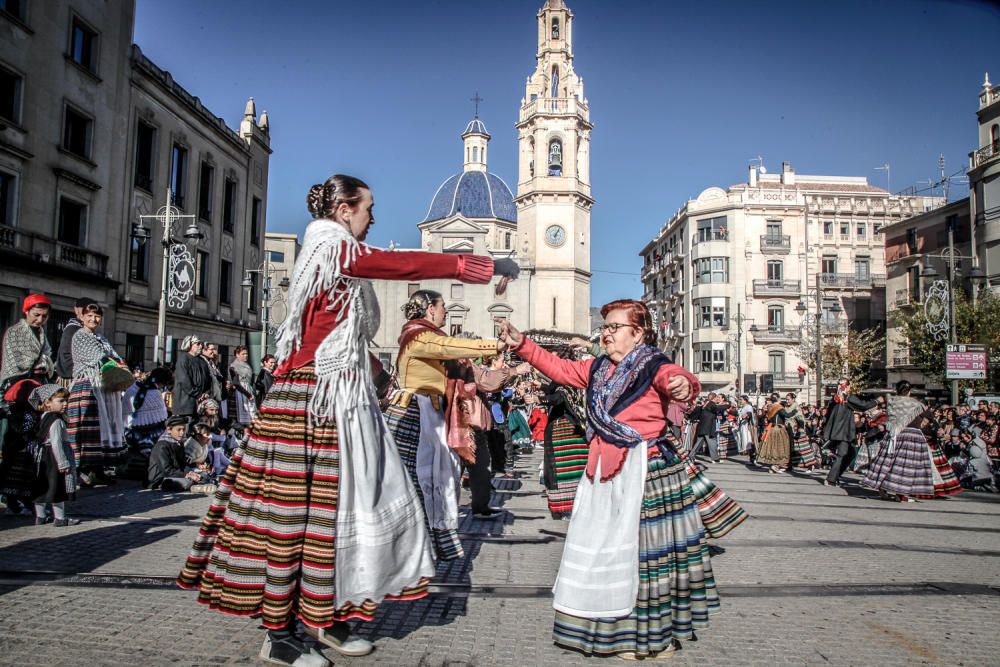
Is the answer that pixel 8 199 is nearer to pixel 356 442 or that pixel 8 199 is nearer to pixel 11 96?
pixel 11 96

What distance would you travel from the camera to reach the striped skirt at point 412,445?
436 cm

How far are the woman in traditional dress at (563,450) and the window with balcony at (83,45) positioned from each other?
73.4 ft

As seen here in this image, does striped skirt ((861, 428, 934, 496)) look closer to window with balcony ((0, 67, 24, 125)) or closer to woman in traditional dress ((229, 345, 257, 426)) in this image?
woman in traditional dress ((229, 345, 257, 426))

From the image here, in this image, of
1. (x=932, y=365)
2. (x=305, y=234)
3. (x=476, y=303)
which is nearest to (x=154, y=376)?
(x=305, y=234)

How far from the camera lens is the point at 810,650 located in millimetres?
3604

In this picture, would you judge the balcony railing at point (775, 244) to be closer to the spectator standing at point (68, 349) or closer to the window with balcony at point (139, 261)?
the window with balcony at point (139, 261)

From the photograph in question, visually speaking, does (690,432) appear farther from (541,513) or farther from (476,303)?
(476,303)

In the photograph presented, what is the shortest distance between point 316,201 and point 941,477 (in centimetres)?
1124

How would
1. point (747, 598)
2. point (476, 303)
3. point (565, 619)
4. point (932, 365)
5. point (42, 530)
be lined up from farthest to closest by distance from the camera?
point (476, 303) < point (932, 365) < point (42, 530) < point (747, 598) < point (565, 619)

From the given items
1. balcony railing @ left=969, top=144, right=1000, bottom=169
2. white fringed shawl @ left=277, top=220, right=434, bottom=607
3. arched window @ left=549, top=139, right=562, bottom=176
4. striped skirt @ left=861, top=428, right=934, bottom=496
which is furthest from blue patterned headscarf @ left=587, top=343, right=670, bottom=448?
arched window @ left=549, top=139, right=562, bottom=176

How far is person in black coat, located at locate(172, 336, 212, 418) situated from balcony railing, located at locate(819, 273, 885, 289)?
51820 millimetres

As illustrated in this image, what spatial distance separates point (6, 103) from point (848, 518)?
74.0 ft

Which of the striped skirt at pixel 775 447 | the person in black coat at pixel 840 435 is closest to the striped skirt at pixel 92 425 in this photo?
the person in black coat at pixel 840 435

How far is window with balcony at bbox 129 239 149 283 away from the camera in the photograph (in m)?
25.7
